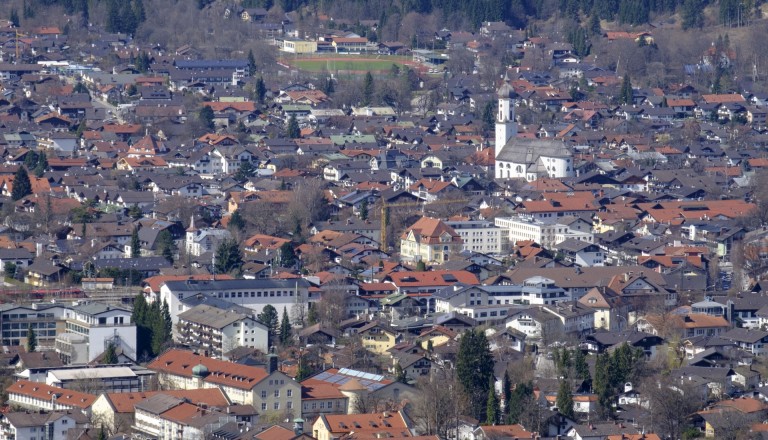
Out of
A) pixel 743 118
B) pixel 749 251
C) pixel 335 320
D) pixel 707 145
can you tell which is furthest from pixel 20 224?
pixel 743 118

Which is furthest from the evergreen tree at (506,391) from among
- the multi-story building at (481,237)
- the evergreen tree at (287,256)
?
the multi-story building at (481,237)

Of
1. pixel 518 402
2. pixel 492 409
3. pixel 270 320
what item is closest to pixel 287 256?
pixel 270 320

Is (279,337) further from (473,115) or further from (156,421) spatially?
(473,115)

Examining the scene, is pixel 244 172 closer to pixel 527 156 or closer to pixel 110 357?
pixel 527 156

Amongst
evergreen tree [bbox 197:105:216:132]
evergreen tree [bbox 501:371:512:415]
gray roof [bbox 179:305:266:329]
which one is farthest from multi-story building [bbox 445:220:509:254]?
evergreen tree [bbox 197:105:216:132]

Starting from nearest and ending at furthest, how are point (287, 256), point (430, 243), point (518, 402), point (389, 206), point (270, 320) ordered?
point (518, 402) → point (270, 320) → point (287, 256) → point (430, 243) → point (389, 206)

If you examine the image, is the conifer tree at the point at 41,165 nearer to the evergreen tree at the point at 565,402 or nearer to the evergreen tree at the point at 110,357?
the evergreen tree at the point at 110,357

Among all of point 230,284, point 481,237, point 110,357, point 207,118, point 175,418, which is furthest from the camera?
point 207,118

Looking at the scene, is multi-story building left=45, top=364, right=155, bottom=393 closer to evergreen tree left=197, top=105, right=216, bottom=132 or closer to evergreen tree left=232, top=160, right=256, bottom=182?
evergreen tree left=232, top=160, right=256, bottom=182
